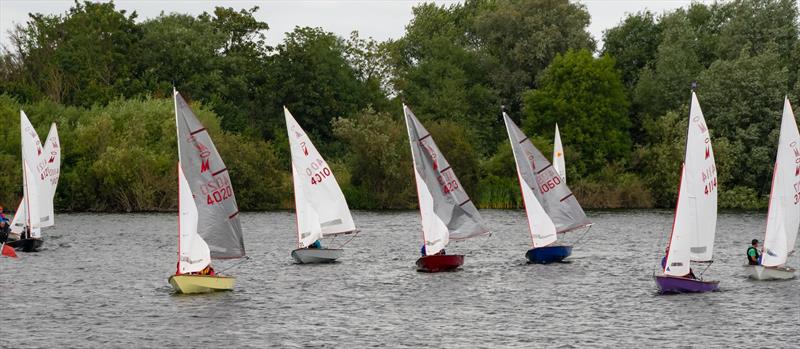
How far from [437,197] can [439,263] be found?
368 cm

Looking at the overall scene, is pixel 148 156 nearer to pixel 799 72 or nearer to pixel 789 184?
pixel 799 72

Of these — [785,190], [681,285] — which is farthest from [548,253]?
[785,190]

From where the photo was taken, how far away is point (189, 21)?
141m

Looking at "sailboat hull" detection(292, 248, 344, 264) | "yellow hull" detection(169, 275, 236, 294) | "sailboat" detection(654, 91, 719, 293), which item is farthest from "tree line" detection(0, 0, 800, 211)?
"sailboat" detection(654, 91, 719, 293)

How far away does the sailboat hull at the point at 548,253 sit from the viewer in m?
56.8

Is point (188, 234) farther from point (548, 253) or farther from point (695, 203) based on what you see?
point (548, 253)

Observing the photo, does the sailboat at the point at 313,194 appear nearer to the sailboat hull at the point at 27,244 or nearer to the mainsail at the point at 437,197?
the mainsail at the point at 437,197

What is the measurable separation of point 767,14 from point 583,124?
60.3 ft

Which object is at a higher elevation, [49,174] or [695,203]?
[49,174]

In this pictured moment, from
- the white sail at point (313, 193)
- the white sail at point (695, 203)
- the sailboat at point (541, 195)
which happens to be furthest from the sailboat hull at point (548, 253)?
the white sail at point (695, 203)

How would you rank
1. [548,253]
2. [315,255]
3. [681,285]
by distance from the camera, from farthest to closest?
[315,255], [548,253], [681,285]

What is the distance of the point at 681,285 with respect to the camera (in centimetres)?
4547

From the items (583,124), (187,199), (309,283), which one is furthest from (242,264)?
(583,124)

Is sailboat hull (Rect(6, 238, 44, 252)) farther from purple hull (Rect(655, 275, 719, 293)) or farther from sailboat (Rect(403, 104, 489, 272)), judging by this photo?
purple hull (Rect(655, 275, 719, 293))
